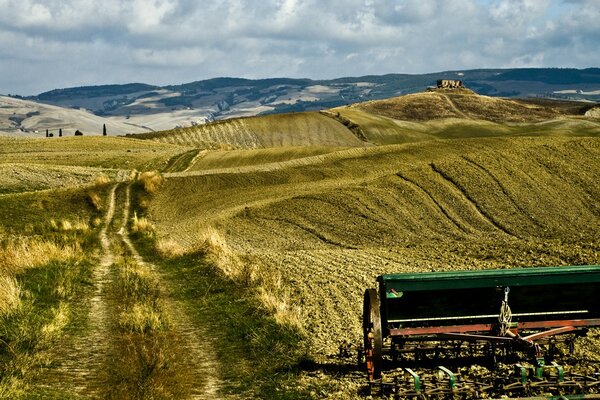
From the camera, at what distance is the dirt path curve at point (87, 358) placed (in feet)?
34.6

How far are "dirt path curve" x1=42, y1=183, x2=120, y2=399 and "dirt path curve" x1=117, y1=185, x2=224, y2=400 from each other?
1400mm

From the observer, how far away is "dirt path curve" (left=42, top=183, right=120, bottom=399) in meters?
10.5

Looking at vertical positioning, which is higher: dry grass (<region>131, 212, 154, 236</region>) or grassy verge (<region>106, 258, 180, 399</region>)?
grassy verge (<region>106, 258, 180, 399</region>)

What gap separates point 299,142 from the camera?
11738cm

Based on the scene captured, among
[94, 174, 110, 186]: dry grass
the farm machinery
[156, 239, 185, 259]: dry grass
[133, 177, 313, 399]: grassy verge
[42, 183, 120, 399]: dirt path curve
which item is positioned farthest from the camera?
[94, 174, 110, 186]: dry grass

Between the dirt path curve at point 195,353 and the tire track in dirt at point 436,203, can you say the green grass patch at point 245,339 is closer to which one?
the dirt path curve at point 195,353


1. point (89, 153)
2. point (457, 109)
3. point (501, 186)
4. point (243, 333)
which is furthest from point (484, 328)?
point (457, 109)

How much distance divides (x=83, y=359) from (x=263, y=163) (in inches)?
2004

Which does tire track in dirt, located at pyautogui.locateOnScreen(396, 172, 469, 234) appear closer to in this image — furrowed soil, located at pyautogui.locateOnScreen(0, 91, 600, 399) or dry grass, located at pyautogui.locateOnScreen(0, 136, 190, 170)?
furrowed soil, located at pyautogui.locateOnScreen(0, 91, 600, 399)

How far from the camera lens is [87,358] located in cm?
1201

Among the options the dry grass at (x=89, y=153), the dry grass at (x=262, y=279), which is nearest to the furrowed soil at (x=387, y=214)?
the dry grass at (x=262, y=279)

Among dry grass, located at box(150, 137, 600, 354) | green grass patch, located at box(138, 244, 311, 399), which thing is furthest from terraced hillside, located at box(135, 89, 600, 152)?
green grass patch, located at box(138, 244, 311, 399)

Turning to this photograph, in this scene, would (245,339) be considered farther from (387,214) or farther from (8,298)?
(387,214)

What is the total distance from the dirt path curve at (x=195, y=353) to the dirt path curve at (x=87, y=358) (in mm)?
1400
